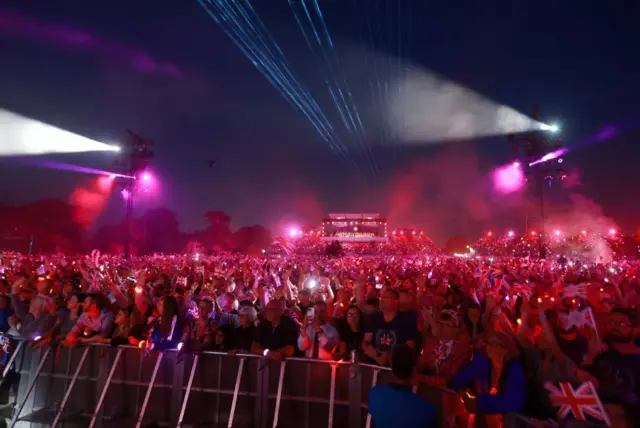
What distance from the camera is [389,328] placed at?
5.79 metres

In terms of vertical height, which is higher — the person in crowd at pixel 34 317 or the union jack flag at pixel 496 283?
the union jack flag at pixel 496 283

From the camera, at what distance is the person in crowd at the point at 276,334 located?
18.9ft

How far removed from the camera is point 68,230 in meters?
54.8

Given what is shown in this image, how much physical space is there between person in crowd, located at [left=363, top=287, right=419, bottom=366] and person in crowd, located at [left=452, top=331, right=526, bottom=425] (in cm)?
139

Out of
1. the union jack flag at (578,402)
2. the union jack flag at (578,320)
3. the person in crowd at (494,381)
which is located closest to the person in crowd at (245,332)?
the person in crowd at (494,381)

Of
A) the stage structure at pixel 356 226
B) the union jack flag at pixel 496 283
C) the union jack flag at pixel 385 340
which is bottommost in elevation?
the union jack flag at pixel 385 340

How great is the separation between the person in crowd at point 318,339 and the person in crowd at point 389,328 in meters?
0.49

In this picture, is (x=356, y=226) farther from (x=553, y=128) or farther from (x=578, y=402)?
(x=578, y=402)

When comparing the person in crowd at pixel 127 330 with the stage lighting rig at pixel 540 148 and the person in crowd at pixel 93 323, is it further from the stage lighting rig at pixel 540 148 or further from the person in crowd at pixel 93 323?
the stage lighting rig at pixel 540 148

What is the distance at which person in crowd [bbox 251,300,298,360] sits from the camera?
5.75 meters

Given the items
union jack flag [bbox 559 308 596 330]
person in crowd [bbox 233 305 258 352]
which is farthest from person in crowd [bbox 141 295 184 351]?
union jack flag [bbox 559 308 596 330]

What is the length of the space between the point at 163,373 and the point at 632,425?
5.48 m

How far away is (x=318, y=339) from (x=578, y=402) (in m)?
3.29

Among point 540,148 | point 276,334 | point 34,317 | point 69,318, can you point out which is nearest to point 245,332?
point 276,334
